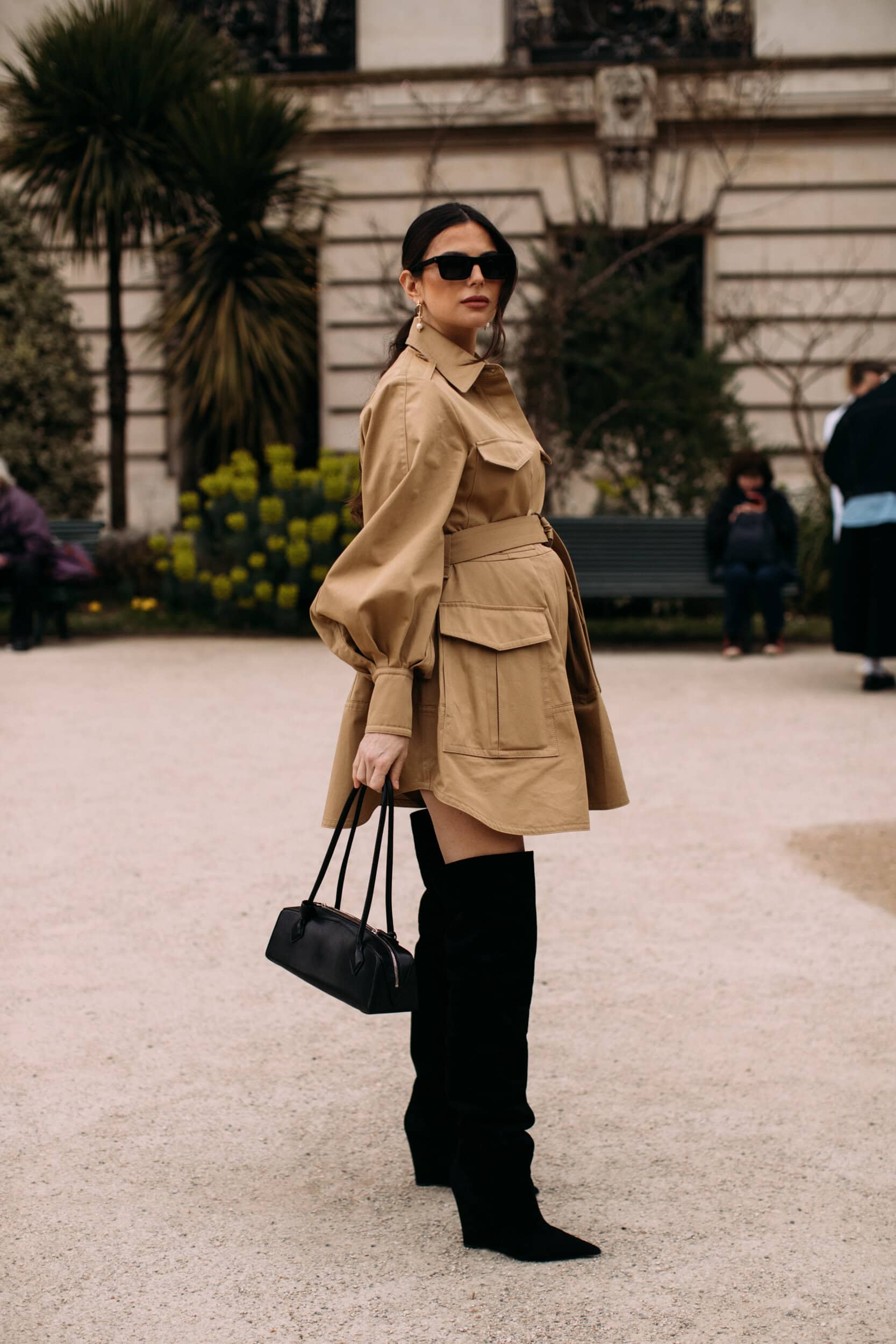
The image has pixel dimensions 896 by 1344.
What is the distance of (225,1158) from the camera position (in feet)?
9.36

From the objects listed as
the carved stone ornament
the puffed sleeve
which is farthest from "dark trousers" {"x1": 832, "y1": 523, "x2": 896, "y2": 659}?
the carved stone ornament

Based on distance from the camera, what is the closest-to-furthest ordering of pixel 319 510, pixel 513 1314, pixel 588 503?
pixel 513 1314 < pixel 319 510 < pixel 588 503

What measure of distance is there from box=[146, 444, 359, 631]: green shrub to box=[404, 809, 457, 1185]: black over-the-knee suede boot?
8571 millimetres

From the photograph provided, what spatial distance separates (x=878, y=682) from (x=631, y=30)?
1106cm

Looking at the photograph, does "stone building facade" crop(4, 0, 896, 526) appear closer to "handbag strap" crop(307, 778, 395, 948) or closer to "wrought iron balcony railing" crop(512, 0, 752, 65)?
"wrought iron balcony railing" crop(512, 0, 752, 65)

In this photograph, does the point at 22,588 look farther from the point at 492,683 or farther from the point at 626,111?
the point at 492,683

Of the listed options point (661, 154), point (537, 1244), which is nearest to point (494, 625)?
point (537, 1244)

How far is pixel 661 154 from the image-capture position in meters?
16.7

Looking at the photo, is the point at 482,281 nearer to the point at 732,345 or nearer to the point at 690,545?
the point at 690,545

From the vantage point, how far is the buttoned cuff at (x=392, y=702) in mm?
2359

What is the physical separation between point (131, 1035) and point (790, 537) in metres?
8.14

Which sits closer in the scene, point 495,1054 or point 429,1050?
point 495,1054

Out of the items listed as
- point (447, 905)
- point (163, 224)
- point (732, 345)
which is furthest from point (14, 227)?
point (447, 905)

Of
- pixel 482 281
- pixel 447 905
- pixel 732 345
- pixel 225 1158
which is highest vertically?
pixel 732 345
